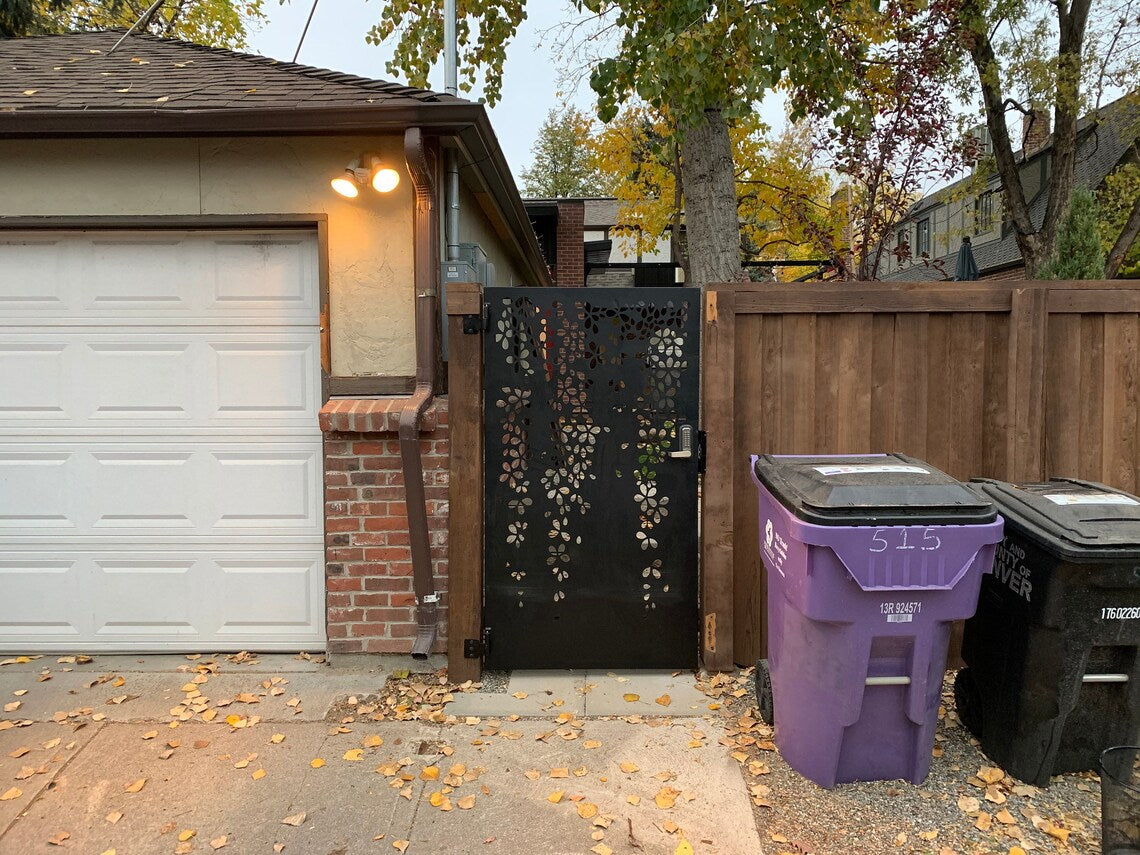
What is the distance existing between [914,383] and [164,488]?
13.7 ft

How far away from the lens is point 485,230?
20.1ft

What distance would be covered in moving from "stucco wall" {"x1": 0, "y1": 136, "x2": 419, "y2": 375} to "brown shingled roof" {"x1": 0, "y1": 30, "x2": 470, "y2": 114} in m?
0.21

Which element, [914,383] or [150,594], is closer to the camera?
[914,383]

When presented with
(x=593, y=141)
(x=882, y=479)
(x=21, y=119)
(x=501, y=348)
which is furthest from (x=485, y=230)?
(x=593, y=141)

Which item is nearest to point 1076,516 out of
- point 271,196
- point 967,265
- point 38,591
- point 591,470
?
point 591,470

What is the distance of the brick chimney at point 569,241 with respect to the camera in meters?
15.0

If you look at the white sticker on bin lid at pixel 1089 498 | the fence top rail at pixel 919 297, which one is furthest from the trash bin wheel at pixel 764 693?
the fence top rail at pixel 919 297

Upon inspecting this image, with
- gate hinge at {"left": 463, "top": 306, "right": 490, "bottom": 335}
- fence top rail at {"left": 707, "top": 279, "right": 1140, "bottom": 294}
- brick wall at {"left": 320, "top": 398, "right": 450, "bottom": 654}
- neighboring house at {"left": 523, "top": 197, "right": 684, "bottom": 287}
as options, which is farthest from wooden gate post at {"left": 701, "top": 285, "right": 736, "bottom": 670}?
neighboring house at {"left": 523, "top": 197, "right": 684, "bottom": 287}

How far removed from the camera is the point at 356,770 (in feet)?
9.49

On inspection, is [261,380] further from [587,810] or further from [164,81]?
[587,810]

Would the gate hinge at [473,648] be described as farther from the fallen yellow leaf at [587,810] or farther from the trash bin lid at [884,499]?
the trash bin lid at [884,499]

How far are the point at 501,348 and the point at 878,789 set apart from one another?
2546 mm

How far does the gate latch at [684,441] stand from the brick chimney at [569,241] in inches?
466

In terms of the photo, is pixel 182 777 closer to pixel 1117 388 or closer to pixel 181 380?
pixel 181 380
